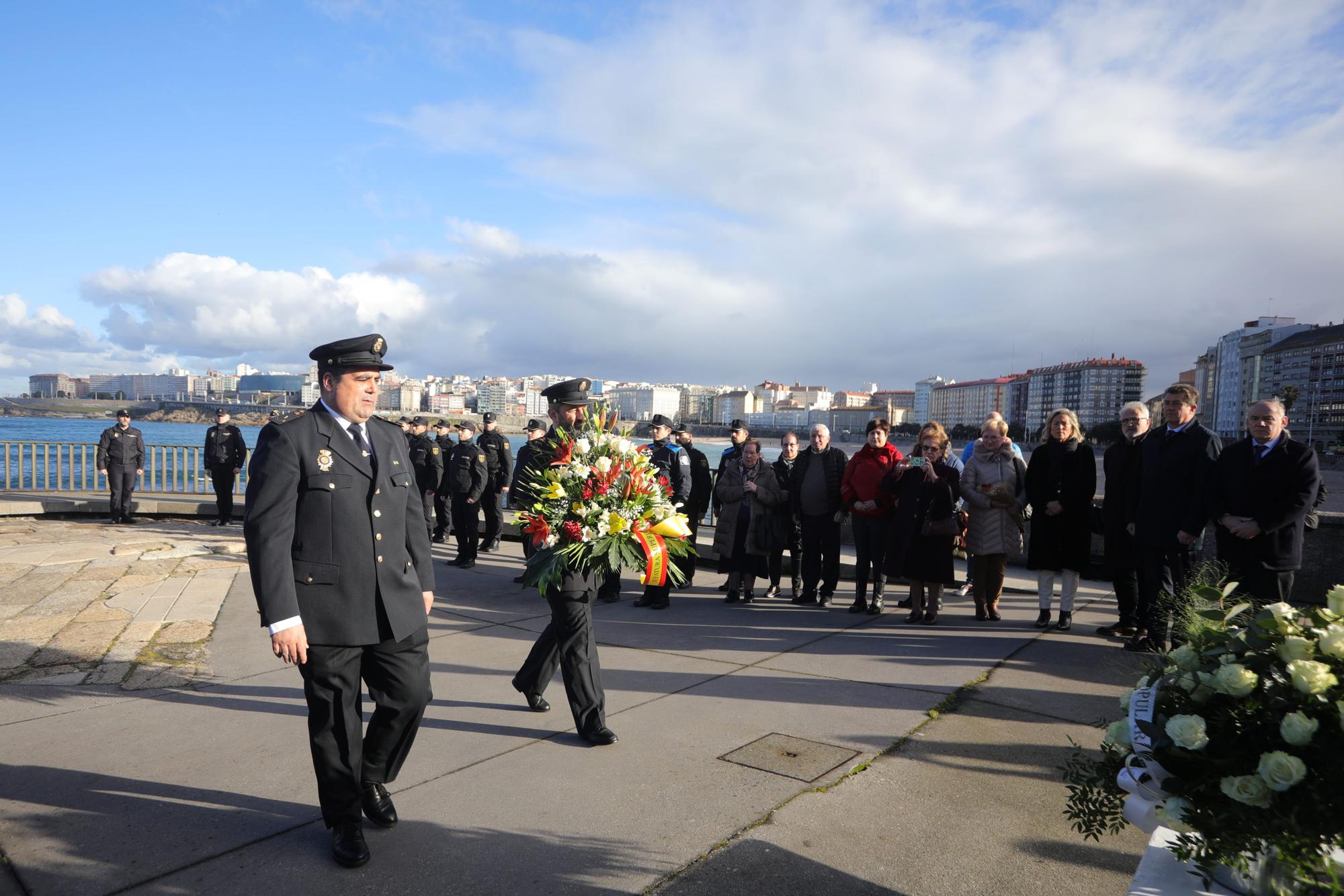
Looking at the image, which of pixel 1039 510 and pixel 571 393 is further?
pixel 1039 510

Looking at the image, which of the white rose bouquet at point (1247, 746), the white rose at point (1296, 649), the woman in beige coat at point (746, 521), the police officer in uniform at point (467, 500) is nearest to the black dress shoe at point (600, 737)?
the white rose bouquet at point (1247, 746)

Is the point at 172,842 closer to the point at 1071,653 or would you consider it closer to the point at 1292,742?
the point at 1292,742

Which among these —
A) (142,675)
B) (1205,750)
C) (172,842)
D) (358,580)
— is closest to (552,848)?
(358,580)

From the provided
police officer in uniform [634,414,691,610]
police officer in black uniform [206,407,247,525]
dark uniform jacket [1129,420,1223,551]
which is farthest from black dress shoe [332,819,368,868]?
police officer in black uniform [206,407,247,525]

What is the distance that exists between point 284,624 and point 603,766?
1765mm

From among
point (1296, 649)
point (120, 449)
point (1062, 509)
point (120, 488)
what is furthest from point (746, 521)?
point (120, 488)

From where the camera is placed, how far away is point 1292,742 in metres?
1.87

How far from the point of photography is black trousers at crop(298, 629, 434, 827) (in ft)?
10.4

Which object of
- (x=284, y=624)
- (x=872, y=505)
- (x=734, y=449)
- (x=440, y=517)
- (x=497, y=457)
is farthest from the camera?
(x=440, y=517)

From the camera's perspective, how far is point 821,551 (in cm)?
851

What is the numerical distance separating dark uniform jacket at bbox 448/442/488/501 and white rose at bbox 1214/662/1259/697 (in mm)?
9247

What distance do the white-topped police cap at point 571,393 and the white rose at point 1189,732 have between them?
3540 millimetres

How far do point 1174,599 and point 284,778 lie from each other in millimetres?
3949

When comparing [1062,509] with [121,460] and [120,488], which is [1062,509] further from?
[120,488]
